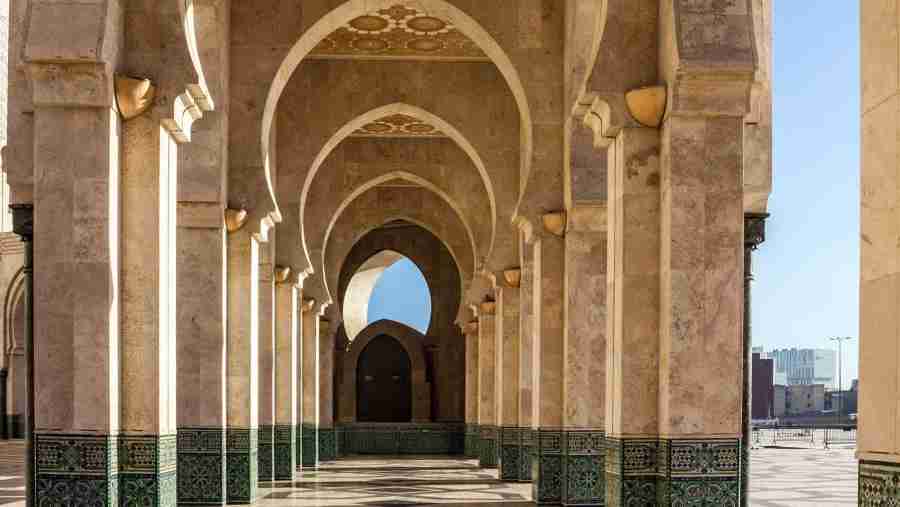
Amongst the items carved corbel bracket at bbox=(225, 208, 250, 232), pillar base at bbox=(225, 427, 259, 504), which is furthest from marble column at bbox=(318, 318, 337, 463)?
carved corbel bracket at bbox=(225, 208, 250, 232)

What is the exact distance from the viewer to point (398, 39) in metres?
13.0

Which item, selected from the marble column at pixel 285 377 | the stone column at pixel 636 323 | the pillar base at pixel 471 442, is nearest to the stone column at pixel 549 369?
the stone column at pixel 636 323

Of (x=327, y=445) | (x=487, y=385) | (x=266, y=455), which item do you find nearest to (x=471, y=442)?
(x=327, y=445)

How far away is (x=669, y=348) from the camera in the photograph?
6.05m

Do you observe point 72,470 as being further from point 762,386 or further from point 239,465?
point 762,386

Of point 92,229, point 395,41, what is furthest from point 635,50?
point 395,41

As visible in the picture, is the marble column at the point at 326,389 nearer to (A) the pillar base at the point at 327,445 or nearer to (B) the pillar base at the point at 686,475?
(A) the pillar base at the point at 327,445

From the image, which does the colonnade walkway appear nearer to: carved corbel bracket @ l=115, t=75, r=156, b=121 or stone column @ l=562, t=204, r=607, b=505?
stone column @ l=562, t=204, r=607, b=505

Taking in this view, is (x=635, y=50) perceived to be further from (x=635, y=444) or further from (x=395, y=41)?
(x=395, y=41)

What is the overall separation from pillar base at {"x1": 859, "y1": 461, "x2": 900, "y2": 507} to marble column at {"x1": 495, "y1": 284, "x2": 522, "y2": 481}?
1074 cm

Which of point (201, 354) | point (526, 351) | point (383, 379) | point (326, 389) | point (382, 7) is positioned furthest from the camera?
point (383, 379)

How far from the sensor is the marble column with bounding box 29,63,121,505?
581 centimetres

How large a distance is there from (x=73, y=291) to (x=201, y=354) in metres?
3.66

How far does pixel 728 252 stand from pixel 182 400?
16.7ft
